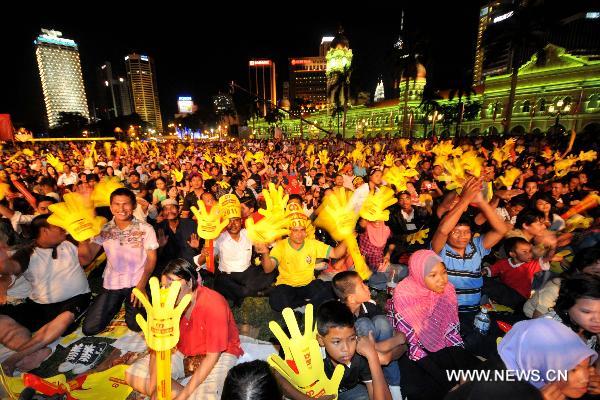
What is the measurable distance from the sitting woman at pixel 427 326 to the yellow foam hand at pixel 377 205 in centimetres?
147

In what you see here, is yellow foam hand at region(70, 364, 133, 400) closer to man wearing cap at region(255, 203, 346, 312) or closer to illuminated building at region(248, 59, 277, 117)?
man wearing cap at region(255, 203, 346, 312)

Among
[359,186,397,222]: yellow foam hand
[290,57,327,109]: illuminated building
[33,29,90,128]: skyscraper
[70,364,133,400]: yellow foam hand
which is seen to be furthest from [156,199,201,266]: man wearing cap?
[290,57,327,109]: illuminated building

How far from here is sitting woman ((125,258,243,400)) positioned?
2496 mm

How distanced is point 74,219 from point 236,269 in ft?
7.28

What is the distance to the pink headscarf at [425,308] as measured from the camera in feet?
9.13

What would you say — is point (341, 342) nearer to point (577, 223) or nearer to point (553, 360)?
point (553, 360)

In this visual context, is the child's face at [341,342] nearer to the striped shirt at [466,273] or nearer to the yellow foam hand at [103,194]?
the striped shirt at [466,273]

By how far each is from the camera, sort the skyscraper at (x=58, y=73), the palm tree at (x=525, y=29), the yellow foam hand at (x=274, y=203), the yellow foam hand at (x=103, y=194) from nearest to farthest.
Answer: the yellow foam hand at (x=274, y=203), the yellow foam hand at (x=103, y=194), the palm tree at (x=525, y=29), the skyscraper at (x=58, y=73)

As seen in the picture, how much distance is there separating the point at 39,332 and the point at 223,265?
7.44ft

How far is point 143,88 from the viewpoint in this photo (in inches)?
6467

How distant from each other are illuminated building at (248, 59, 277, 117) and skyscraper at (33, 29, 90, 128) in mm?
69794

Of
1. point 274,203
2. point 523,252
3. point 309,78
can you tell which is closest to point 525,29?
point 523,252

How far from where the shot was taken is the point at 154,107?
168875 millimetres

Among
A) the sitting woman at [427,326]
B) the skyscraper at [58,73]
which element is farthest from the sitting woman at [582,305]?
the skyscraper at [58,73]
